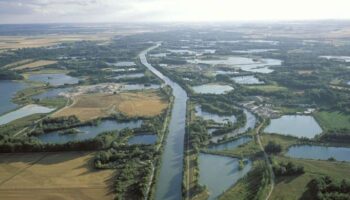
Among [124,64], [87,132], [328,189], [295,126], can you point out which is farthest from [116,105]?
[124,64]

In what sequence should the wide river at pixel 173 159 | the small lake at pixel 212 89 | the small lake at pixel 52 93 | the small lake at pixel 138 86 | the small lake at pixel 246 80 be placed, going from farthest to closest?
the small lake at pixel 246 80
the small lake at pixel 138 86
the small lake at pixel 212 89
the small lake at pixel 52 93
the wide river at pixel 173 159

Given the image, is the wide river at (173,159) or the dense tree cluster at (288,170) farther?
the dense tree cluster at (288,170)

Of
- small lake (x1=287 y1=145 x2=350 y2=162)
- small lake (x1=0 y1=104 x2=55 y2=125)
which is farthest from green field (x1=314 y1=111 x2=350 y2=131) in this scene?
small lake (x1=0 y1=104 x2=55 y2=125)

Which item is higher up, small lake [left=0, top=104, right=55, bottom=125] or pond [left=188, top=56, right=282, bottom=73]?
pond [left=188, top=56, right=282, bottom=73]

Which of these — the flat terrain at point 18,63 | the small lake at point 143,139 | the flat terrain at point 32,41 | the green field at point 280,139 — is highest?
the flat terrain at point 32,41

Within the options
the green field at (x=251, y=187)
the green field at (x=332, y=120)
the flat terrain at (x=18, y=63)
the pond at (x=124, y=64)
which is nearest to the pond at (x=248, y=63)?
the pond at (x=124, y=64)

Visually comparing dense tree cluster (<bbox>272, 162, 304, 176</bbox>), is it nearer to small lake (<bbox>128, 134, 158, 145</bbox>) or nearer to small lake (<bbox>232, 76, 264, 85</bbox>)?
small lake (<bbox>128, 134, 158, 145</bbox>)

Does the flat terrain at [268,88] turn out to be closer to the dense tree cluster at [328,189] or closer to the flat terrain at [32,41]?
the dense tree cluster at [328,189]
